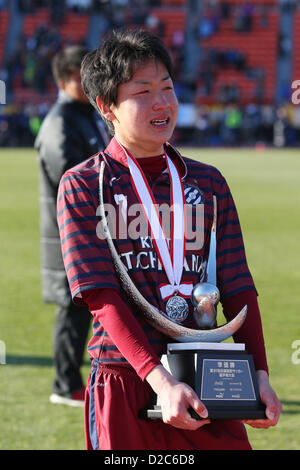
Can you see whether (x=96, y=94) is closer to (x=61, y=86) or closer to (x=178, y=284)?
(x=178, y=284)

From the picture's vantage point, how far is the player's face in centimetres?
252

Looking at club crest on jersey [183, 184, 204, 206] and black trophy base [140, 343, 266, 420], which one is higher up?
club crest on jersey [183, 184, 204, 206]

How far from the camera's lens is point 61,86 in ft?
17.7

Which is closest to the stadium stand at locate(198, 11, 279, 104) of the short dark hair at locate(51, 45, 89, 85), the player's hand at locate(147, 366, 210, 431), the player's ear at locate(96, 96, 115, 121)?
the short dark hair at locate(51, 45, 89, 85)

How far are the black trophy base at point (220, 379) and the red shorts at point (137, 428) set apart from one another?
0.07 metres

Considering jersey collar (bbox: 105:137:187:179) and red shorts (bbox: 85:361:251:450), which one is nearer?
red shorts (bbox: 85:361:251:450)

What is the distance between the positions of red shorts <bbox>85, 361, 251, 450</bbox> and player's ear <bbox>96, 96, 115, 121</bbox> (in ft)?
2.41

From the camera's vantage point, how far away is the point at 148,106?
2.52 metres

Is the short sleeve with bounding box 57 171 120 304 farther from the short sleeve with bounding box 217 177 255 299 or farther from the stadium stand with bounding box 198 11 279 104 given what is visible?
the stadium stand with bounding box 198 11 279 104

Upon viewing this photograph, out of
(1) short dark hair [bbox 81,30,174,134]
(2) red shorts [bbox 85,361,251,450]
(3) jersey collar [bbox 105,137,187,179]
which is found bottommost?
(2) red shorts [bbox 85,361,251,450]

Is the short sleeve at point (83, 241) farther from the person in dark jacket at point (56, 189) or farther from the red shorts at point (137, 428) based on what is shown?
the person in dark jacket at point (56, 189)

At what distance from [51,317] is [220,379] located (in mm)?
5691

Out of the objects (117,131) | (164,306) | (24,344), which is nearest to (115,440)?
(164,306)

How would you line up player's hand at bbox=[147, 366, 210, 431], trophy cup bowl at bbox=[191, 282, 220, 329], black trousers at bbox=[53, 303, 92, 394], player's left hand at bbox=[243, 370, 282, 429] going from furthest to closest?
black trousers at bbox=[53, 303, 92, 394], trophy cup bowl at bbox=[191, 282, 220, 329], player's left hand at bbox=[243, 370, 282, 429], player's hand at bbox=[147, 366, 210, 431]
